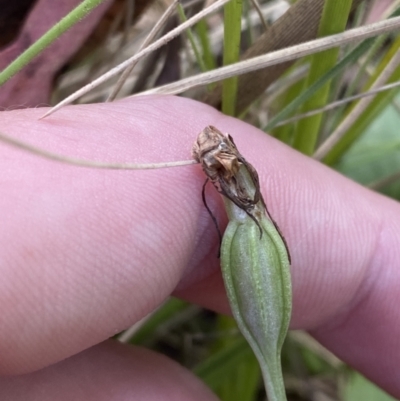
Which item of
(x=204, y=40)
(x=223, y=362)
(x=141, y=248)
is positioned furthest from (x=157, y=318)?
(x=204, y=40)

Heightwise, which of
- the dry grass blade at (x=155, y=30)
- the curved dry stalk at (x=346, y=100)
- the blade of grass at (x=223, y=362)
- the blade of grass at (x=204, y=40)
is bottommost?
the blade of grass at (x=223, y=362)

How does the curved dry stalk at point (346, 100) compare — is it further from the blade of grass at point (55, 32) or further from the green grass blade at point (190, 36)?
the blade of grass at point (55, 32)

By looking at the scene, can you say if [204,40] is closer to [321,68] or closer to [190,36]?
[190,36]

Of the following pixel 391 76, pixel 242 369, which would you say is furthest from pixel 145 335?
pixel 391 76

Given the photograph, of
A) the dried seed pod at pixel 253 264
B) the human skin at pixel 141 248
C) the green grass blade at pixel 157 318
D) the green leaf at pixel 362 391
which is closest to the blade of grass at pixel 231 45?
the human skin at pixel 141 248

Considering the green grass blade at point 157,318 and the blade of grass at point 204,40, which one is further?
the green grass blade at point 157,318

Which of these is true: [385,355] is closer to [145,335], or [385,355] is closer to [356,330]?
[356,330]

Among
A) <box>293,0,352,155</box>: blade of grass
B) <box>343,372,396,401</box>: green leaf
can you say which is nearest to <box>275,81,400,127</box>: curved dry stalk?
<box>293,0,352,155</box>: blade of grass
